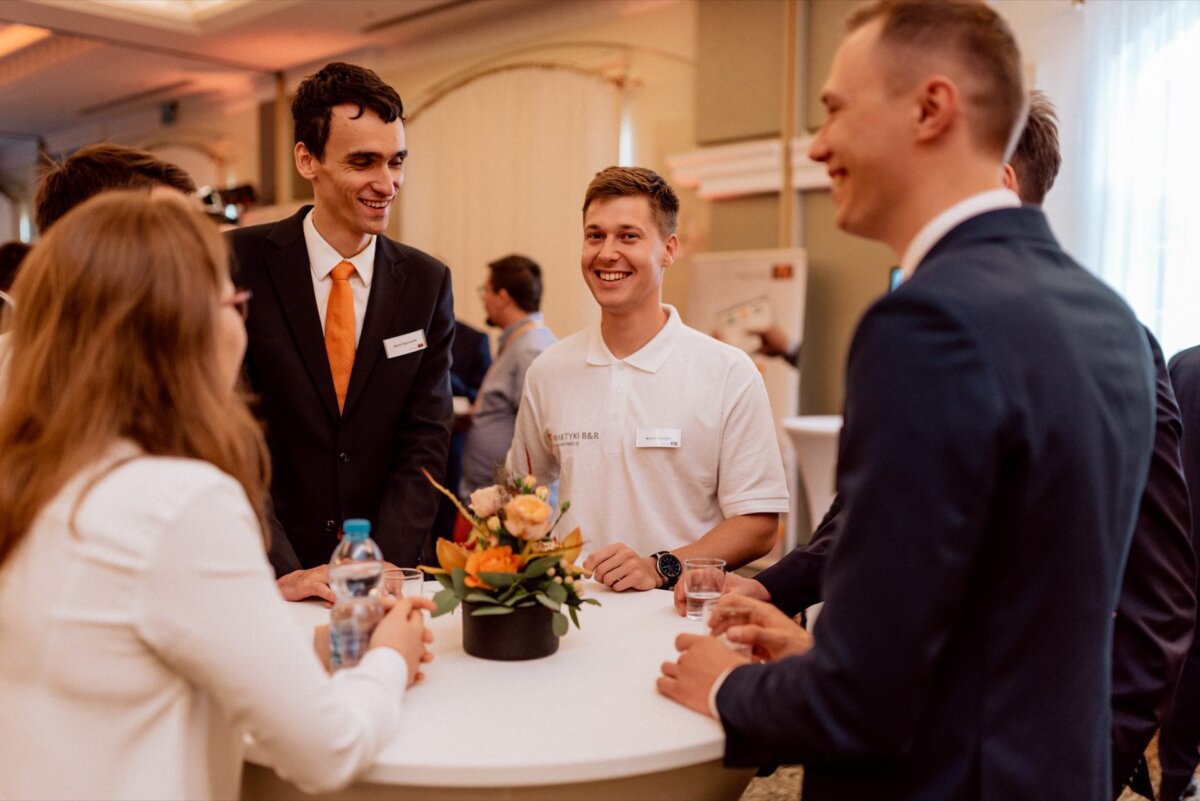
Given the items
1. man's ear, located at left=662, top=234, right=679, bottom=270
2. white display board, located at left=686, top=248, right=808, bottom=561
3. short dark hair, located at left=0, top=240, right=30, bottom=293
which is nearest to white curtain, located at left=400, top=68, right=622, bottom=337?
white display board, located at left=686, top=248, right=808, bottom=561

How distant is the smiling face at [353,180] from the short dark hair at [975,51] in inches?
59.2

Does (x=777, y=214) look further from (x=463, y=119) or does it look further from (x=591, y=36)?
(x=463, y=119)

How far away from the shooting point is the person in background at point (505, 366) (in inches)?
182

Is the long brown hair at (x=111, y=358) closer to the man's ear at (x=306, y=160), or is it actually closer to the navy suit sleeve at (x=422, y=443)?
the navy suit sleeve at (x=422, y=443)

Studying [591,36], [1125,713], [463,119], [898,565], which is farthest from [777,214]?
[898,565]

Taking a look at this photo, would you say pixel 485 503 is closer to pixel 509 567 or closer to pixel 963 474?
pixel 509 567

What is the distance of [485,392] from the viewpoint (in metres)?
4.76

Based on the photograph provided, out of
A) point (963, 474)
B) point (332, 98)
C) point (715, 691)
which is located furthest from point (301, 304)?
point (963, 474)

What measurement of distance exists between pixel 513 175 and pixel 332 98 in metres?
5.03

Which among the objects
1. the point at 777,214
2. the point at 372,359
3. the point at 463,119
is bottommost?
the point at 372,359

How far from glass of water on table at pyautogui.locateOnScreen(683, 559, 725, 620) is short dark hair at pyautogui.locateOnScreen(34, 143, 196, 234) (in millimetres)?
1427

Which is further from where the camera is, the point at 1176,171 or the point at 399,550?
A: the point at 1176,171

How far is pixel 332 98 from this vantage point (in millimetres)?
2381

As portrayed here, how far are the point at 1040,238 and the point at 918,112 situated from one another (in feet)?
0.68
